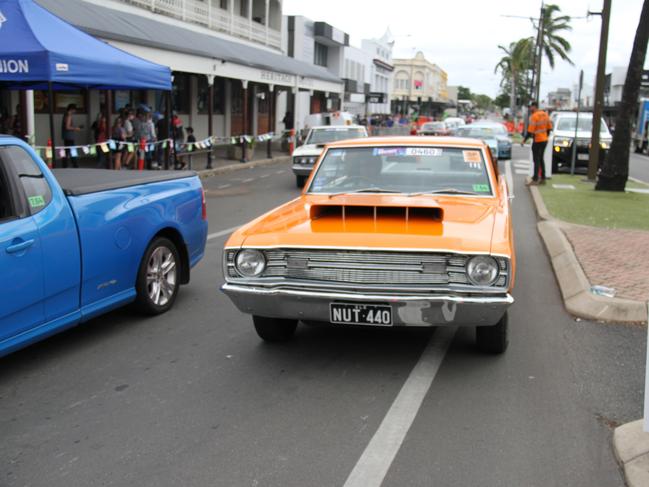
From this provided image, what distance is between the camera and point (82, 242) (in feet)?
17.6

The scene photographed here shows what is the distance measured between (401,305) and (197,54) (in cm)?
1818

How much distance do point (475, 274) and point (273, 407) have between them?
62.6 inches

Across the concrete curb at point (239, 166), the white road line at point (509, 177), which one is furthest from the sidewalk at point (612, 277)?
the concrete curb at point (239, 166)

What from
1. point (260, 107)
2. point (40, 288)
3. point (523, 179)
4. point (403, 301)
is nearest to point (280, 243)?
point (403, 301)

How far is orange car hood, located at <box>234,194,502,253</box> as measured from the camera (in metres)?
4.71

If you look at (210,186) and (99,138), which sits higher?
(99,138)

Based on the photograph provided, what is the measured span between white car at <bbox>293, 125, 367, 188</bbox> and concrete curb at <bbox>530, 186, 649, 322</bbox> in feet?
29.2

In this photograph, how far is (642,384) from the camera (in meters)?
4.80

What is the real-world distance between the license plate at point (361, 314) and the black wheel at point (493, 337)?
2.99ft

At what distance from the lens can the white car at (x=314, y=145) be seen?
17.5m

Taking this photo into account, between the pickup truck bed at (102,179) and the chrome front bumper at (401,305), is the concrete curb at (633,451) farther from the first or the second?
the pickup truck bed at (102,179)

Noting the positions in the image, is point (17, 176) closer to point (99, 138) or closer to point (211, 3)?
point (99, 138)

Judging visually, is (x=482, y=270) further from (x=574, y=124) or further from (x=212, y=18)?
(x=212, y=18)

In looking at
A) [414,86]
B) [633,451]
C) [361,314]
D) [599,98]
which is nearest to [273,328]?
[361,314]
